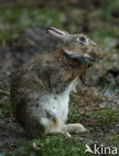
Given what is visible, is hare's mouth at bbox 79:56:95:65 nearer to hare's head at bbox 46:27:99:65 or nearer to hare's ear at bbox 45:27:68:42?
hare's head at bbox 46:27:99:65

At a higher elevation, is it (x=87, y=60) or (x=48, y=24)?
(x=87, y=60)

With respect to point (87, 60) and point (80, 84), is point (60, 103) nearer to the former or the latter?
point (87, 60)

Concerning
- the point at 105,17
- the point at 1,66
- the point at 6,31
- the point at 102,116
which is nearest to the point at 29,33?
the point at 6,31

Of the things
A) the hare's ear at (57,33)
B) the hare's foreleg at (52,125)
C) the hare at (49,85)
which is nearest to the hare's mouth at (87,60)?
the hare at (49,85)

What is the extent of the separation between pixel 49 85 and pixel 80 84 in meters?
2.22

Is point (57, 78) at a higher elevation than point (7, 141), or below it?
higher

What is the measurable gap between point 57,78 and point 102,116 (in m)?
1.02

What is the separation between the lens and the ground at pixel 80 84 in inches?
211

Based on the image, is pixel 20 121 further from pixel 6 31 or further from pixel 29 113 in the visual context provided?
pixel 6 31

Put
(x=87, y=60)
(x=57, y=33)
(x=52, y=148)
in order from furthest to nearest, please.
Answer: (x=57, y=33) → (x=87, y=60) → (x=52, y=148)

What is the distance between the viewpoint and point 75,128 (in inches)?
230

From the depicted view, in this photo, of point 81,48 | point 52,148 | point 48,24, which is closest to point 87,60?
point 81,48

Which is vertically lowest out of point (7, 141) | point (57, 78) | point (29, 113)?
point (7, 141)

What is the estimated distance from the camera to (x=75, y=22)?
38.3ft
